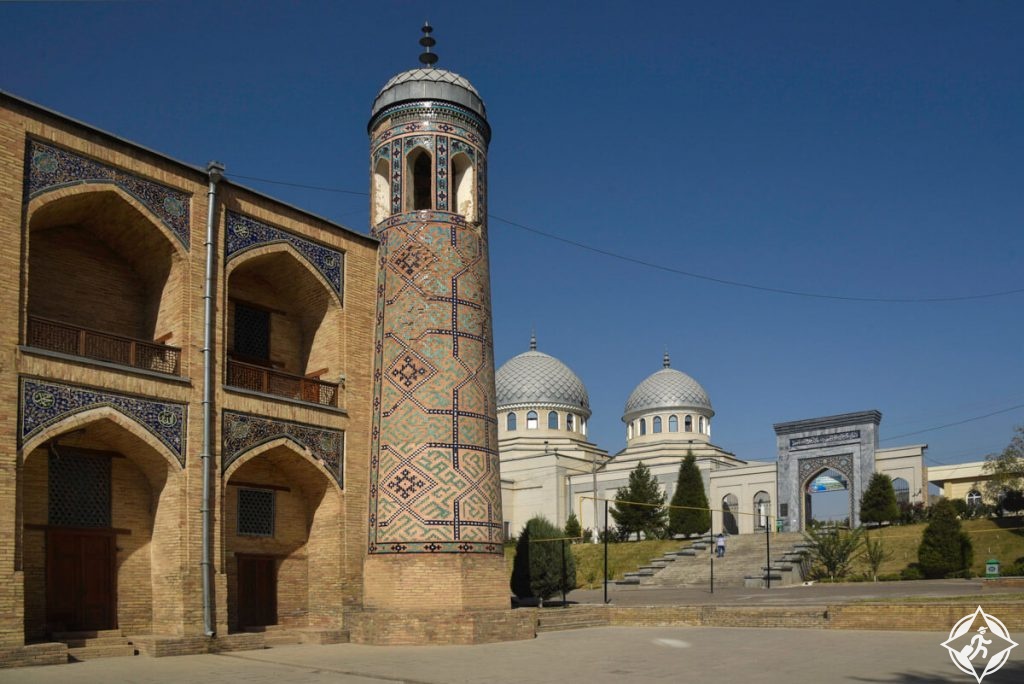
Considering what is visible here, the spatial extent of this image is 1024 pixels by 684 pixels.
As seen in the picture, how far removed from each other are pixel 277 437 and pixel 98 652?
13.1ft

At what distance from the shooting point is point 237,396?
47.4 feet

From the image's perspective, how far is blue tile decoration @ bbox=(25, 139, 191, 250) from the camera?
1259 cm

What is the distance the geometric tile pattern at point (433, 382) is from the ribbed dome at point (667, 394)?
3247 centimetres

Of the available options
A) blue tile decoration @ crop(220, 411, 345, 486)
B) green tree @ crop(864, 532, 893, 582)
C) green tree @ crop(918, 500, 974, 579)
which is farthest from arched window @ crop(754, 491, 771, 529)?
blue tile decoration @ crop(220, 411, 345, 486)

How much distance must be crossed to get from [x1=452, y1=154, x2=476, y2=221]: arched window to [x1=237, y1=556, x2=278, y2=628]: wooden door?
A: 6180 millimetres

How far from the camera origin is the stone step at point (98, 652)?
11750 mm

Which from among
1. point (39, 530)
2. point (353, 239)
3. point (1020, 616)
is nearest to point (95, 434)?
point (39, 530)

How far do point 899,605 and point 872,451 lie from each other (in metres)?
22.7

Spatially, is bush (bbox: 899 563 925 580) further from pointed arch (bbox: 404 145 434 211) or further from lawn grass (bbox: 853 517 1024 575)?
pointed arch (bbox: 404 145 434 211)

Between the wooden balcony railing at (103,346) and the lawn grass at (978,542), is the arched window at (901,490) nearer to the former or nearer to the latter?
the lawn grass at (978,542)

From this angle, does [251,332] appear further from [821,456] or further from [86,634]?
[821,456]

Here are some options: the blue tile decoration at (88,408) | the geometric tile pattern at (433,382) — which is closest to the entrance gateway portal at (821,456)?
the geometric tile pattern at (433,382)

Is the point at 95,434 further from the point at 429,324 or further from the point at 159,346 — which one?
the point at 429,324

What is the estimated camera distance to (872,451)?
35.6 m
